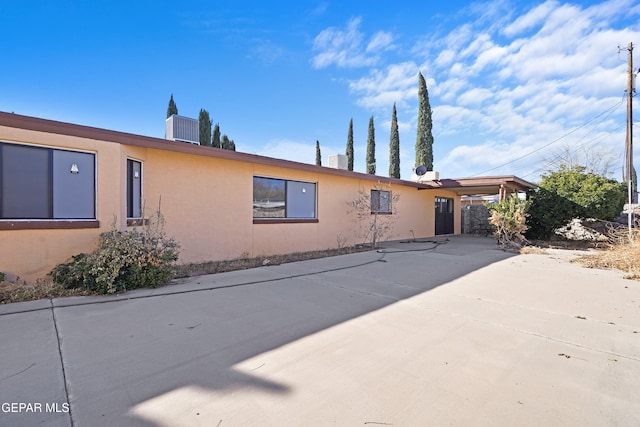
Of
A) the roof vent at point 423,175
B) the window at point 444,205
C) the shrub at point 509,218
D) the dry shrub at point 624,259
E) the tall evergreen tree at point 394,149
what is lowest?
the dry shrub at point 624,259

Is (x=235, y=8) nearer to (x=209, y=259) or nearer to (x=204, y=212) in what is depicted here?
(x=204, y=212)

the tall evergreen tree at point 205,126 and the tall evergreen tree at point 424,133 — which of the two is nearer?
the tall evergreen tree at point 205,126

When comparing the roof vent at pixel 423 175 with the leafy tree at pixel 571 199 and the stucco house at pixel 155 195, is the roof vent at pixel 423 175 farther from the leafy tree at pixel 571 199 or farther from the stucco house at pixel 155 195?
the leafy tree at pixel 571 199

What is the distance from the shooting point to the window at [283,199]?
8719mm

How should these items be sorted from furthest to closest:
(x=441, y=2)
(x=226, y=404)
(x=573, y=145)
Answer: (x=573, y=145)
(x=441, y=2)
(x=226, y=404)

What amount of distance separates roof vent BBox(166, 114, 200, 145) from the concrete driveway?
373cm

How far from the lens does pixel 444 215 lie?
55.3ft

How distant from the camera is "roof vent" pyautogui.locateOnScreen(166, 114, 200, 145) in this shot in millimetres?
7220

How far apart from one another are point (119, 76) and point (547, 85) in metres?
17.2

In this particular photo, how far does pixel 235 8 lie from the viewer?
8586mm

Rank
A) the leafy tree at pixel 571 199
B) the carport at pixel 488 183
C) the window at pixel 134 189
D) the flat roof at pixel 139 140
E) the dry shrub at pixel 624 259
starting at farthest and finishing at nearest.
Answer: the carport at pixel 488 183, the leafy tree at pixel 571 199, the dry shrub at pixel 624 259, the window at pixel 134 189, the flat roof at pixel 139 140

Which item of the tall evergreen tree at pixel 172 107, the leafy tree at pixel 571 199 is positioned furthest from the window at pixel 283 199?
the tall evergreen tree at pixel 172 107

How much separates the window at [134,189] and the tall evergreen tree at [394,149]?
2229 cm

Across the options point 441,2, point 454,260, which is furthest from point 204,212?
point 441,2
